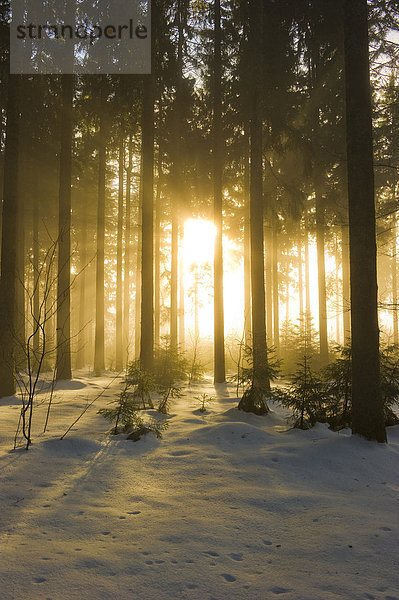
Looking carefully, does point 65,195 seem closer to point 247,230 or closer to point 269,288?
point 247,230

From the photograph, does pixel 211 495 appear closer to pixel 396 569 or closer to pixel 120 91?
pixel 396 569

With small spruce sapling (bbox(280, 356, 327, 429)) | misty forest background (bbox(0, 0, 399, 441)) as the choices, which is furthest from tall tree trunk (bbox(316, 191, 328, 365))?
small spruce sapling (bbox(280, 356, 327, 429))

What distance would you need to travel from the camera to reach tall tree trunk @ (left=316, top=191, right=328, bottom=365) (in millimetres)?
15461

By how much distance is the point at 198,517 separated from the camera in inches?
116

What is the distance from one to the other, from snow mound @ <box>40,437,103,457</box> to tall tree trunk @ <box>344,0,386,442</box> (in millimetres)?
3687

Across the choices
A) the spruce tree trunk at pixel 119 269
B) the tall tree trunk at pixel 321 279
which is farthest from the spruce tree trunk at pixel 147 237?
the tall tree trunk at pixel 321 279

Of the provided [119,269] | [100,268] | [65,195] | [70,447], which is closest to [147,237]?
[65,195]

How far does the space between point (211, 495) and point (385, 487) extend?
6.33 feet

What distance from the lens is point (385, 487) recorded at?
3.67 m

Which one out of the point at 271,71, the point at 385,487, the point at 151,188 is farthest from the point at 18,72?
the point at 385,487

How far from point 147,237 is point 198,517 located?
9.33 meters

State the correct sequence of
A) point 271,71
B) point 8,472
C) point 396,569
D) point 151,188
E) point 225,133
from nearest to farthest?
point 396,569 < point 8,472 < point 271,71 < point 151,188 < point 225,133

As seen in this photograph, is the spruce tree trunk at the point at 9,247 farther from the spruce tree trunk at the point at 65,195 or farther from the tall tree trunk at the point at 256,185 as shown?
the tall tree trunk at the point at 256,185

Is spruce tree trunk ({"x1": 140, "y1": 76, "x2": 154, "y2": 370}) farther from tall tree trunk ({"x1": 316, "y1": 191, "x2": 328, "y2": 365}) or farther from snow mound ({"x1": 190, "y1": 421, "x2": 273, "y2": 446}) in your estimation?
tall tree trunk ({"x1": 316, "y1": 191, "x2": 328, "y2": 365})
